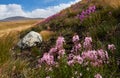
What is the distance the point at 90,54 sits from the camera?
5941mm

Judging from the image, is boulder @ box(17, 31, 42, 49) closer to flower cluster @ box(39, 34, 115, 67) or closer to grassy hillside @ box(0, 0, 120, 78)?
grassy hillside @ box(0, 0, 120, 78)

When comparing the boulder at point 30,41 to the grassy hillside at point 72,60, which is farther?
the boulder at point 30,41

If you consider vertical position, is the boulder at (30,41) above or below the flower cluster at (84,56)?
below

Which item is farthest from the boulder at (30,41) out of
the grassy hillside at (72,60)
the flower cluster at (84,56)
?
the flower cluster at (84,56)

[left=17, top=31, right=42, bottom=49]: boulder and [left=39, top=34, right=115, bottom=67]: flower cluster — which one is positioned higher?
[left=39, top=34, right=115, bottom=67]: flower cluster

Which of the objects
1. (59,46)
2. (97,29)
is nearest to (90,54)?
(59,46)

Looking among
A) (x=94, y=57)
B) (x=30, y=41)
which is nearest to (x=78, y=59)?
(x=94, y=57)

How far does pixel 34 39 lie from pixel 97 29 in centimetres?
317

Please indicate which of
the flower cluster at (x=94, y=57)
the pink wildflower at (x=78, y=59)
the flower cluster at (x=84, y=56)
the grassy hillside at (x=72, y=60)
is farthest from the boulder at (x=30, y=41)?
the pink wildflower at (x=78, y=59)

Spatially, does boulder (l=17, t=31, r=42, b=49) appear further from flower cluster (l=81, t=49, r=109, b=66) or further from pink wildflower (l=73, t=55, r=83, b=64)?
pink wildflower (l=73, t=55, r=83, b=64)

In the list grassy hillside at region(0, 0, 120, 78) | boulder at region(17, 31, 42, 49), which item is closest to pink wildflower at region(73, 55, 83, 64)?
grassy hillside at region(0, 0, 120, 78)

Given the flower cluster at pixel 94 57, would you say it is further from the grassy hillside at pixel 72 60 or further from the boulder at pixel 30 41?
the boulder at pixel 30 41

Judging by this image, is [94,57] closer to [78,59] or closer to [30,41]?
[78,59]

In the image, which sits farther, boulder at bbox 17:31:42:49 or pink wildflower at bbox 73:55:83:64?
boulder at bbox 17:31:42:49
